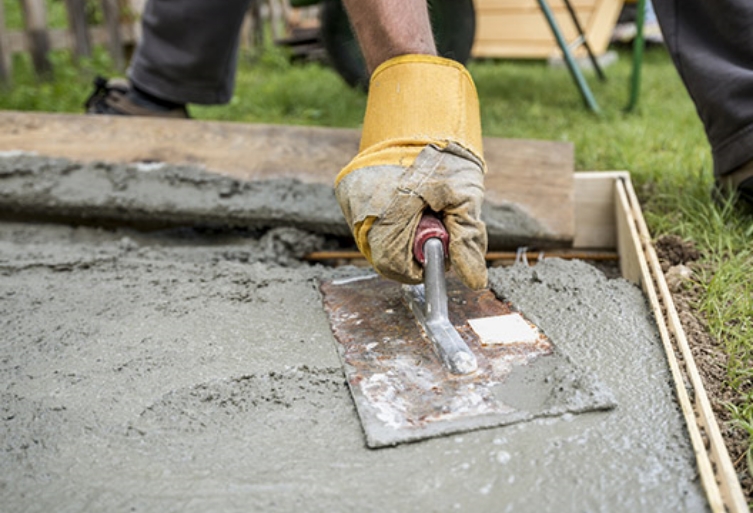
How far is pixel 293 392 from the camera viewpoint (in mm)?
1163

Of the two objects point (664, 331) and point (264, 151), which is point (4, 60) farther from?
point (664, 331)

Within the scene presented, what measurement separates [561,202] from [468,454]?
3.55 ft

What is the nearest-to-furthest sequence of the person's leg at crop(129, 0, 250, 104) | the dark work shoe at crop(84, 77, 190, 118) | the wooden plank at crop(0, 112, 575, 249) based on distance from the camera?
the wooden plank at crop(0, 112, 575, 249), the person's leg at crop(129, 0, 250, 104), the dark work shoe at crop(84, 77, 190, 118)

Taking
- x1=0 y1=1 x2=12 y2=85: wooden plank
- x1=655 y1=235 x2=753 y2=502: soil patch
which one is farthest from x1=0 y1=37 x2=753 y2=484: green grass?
x1=0 y1=1 x2=12 y2=85: wooden plank

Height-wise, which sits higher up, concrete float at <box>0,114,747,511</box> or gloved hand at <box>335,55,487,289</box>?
gloved hand at <box>335,55,487,289</box>

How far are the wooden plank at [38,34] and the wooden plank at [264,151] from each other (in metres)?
2.44

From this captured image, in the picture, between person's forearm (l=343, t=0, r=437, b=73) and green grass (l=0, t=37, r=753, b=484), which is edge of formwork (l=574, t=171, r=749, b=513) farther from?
person's forearm (l=343, t=0, r=437, b=73)

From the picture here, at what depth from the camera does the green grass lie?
1534 mm

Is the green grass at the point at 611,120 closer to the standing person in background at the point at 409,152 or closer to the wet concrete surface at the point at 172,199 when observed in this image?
the wet concrete surface at the point at 172,199

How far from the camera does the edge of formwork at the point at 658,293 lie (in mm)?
928

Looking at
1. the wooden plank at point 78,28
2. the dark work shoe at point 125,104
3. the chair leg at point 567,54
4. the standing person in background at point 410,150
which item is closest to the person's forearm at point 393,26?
the standing person in background at point 410,150

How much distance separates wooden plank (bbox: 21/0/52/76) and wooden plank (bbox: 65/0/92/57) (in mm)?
157

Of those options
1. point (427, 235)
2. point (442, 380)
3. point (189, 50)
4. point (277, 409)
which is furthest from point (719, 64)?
point (189, 50)

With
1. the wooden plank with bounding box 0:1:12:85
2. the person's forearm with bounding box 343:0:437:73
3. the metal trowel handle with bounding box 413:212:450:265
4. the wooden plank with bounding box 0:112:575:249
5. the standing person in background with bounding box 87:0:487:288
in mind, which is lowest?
the wooden plank with bounding box 0:1:12:85
